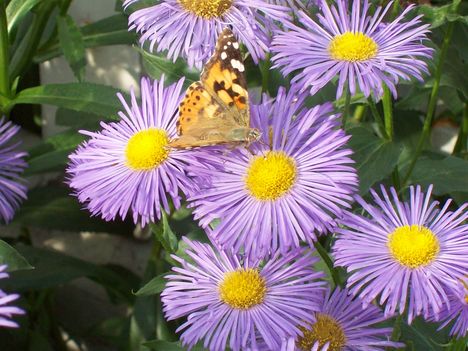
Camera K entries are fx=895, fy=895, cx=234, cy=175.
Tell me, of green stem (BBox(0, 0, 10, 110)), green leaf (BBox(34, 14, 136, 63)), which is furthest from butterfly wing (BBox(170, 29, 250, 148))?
green leaf (BBox(34, 14, 136, 63))

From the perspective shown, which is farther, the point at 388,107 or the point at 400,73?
the point at 388,107

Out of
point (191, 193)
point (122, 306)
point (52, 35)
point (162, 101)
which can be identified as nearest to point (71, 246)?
point (122, 306)

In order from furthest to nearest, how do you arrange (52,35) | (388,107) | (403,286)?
(52,35) → (388,107) → (403,286)

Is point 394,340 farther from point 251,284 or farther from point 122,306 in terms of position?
point 122,306

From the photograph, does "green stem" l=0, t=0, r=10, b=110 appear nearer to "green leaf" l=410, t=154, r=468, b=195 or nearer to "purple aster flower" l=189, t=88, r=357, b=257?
"purple aster flower" l=189, t=88, r=357, b=257

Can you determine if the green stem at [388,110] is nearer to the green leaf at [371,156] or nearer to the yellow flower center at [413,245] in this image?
the green leaf at [371,156]
